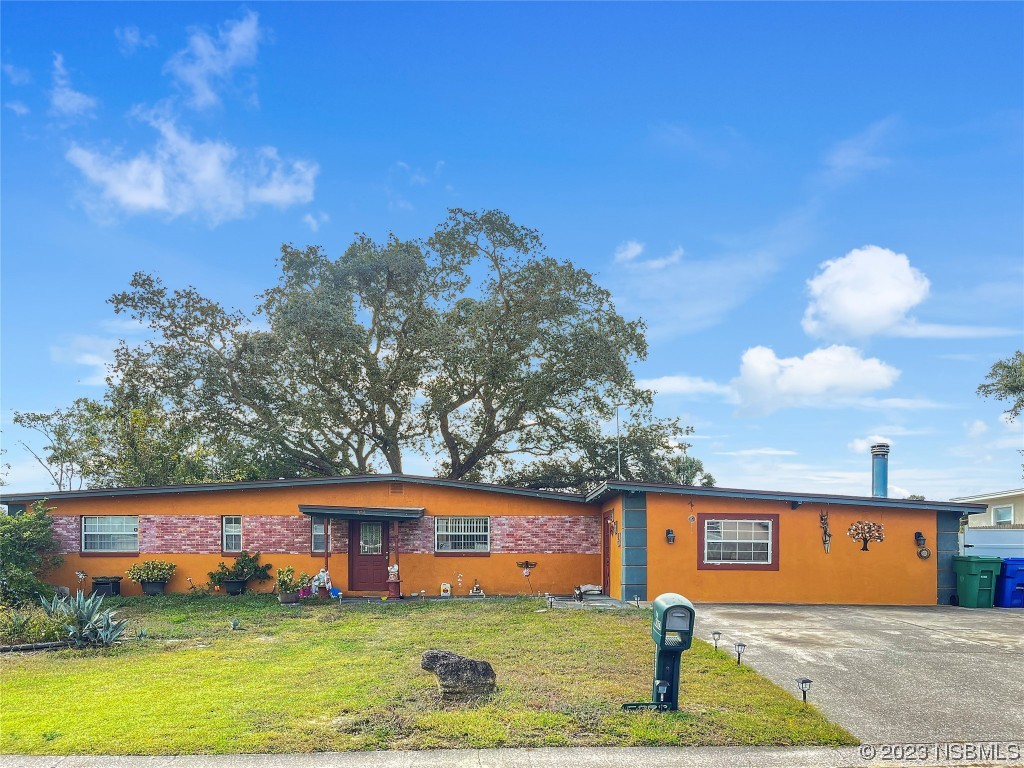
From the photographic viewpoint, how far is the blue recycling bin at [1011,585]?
59.8ft

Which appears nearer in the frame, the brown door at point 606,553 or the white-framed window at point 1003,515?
the brown door at point 606,553

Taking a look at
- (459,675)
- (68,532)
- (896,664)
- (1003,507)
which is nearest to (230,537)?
(68,532)

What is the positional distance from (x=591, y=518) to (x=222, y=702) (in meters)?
13.7

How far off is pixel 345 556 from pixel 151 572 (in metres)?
4.87

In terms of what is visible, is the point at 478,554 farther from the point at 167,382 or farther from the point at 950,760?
the point at 167,382

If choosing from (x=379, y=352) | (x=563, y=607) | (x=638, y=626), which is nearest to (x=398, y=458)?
(x=379, y=352)

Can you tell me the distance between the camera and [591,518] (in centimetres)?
2127

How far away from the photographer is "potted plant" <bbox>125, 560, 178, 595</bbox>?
64.3ft

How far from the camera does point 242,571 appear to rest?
19.8 metres

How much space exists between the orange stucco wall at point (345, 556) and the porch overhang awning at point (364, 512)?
54cm

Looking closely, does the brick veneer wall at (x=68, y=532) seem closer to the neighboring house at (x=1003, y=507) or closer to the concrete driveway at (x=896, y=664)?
the concrete driveway at (x=896, y=664)

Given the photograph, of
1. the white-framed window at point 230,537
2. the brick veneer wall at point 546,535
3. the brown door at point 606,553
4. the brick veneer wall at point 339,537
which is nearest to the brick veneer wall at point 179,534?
the white-framed window at point 230,537

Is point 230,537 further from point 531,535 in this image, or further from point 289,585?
point 531,535

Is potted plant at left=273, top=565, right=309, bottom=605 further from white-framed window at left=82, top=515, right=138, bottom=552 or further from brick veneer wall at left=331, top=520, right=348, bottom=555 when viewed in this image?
white-framed window at left=82, top=515, right=138, bottom=552
